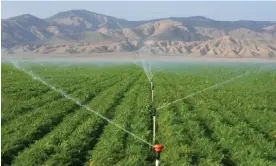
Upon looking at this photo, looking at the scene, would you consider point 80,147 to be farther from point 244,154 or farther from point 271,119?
point 271,119

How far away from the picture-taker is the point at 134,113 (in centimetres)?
1714

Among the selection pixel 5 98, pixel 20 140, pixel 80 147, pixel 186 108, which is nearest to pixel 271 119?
pixel 186 108

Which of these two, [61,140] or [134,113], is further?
[134,113]

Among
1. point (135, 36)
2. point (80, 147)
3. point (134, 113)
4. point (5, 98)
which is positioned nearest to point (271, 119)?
point (134, 113)

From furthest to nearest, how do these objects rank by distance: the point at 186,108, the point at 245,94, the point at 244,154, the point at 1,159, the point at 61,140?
the point at 245,94 → the point at 186,108 → the point at 61,140 → the point at 244,154 → the point at 1,159

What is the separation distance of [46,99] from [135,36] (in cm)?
511

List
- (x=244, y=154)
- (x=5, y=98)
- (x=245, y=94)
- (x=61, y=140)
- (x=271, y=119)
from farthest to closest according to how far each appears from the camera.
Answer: (x=245, y=94)
(x=5, y=98)
(x=271, y=119)
(x=61, y=140)
(x=244, y=154)

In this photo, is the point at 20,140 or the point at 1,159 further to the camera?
the point at 20,140

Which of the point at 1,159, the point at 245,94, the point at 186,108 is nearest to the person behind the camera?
the point at 1,159

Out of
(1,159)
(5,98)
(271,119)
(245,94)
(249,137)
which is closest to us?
(1,159)

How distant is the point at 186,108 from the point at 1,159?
31.6ft

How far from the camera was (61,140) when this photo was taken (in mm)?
12125

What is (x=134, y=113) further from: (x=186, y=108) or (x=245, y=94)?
(x=245, y=94)

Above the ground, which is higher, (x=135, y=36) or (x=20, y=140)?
(x=135, y=36)
